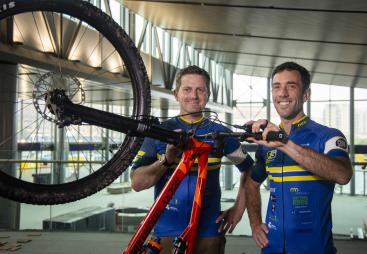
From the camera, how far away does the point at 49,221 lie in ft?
15.8

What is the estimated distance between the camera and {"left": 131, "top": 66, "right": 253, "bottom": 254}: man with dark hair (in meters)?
1.84

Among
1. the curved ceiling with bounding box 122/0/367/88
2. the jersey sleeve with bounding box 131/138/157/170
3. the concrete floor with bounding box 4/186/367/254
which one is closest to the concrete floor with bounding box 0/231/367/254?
the concrete floor with bounding box 4/186/367/254

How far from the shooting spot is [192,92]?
6.27ft

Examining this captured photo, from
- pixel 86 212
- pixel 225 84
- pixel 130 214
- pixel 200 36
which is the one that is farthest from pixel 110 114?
pixel 225 84

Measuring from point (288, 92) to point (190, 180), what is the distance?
62 centimetres

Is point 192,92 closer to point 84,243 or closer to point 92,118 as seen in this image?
point 92,118

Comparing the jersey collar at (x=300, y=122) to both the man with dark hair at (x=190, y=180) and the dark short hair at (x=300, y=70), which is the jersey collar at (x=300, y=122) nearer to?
the dark short hair at (x=300, y=70)

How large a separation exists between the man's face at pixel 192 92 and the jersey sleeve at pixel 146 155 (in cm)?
25

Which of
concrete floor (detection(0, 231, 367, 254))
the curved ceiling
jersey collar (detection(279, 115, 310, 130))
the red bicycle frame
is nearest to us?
the red bicycle frame

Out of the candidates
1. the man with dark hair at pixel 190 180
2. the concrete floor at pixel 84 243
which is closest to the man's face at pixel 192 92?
the man with dark hair at pixel 190 180

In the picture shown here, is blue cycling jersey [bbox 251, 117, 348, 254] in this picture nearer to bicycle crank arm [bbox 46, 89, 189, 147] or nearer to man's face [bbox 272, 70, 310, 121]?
man's face [bbox 272, 70, 310, 121]

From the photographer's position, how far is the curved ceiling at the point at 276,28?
203 inches

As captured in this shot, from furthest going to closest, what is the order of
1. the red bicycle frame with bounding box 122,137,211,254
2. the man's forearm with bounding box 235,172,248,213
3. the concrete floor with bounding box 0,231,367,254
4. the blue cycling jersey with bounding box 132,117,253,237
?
the concrete floor with bounding box 0,231,367,254, the man's forearm with bounding box 235,172,248,213, the blue cycling jersey with bounding box 132,117,253,237, the red bicycle frame with bounding box 122,137,211,254

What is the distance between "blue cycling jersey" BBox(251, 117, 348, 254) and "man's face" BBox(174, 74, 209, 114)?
46 centimetres
